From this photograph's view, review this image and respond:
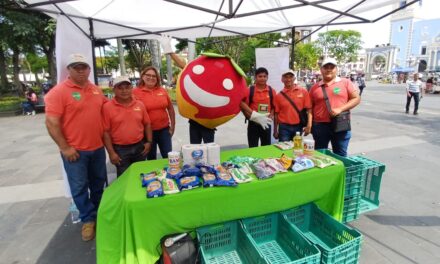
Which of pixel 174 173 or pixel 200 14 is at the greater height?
pixel 200 14

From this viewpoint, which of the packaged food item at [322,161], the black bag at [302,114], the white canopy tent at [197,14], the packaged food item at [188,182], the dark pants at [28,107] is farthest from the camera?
the dark pants at [28,107]

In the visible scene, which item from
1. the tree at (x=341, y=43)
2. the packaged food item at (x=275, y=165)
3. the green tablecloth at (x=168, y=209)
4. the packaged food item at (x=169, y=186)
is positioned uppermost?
the tree at (x=341, y=43)

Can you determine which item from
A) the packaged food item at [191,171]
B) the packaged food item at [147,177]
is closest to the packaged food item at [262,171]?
the packaged food item at [191,171]

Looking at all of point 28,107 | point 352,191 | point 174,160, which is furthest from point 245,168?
point 28,107

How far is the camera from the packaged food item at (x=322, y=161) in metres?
2.57

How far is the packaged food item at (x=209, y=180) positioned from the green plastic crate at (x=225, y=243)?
1.30 ft

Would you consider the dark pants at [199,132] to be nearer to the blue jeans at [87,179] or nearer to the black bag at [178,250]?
the blue jeans at [87,179]

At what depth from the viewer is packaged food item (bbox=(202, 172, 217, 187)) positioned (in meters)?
2.13

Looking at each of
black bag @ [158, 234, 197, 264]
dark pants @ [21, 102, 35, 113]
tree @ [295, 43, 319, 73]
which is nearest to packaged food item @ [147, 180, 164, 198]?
black bag @ [158, 234, 197, 264]

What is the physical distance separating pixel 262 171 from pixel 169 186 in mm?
805

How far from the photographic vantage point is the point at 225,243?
2.39 metres

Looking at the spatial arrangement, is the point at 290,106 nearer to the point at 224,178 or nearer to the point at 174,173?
the point at 224,178

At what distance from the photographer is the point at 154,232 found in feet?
6.77

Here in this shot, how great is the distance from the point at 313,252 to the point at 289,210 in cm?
55
